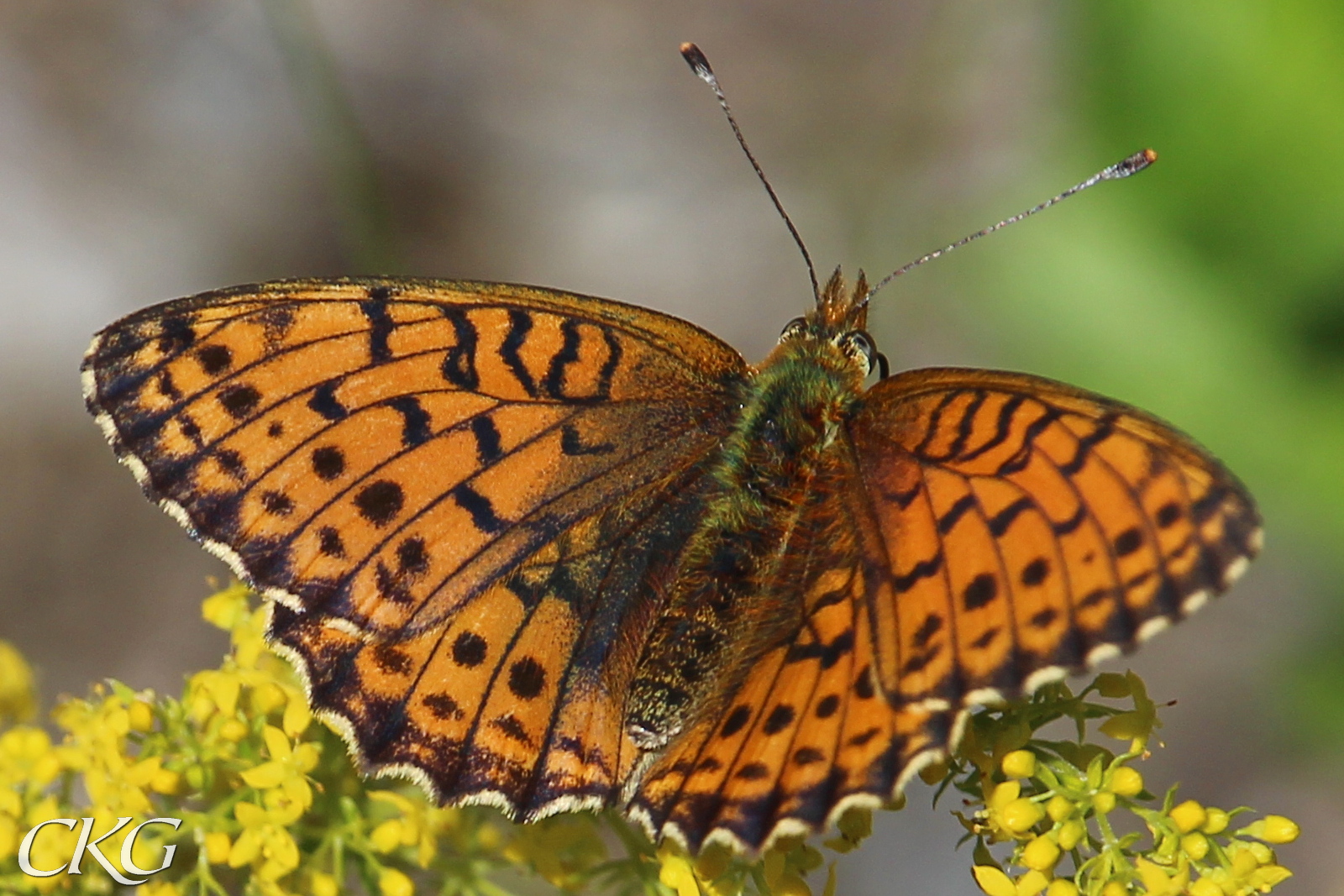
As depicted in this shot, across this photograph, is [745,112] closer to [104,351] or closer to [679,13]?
[679,13]

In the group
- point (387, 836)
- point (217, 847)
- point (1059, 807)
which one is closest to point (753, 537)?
point (1059, 807)

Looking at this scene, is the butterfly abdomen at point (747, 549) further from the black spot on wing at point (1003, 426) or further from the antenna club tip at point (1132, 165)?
the antenna club tip at point (1132, 165)

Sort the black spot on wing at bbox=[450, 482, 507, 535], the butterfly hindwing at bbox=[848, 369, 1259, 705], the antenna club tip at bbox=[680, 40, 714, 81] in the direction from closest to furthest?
1. the butterfly hindwing at bbox=[848, 369, 1259, 705]
2. the black spot on wing at bbox=[450, 482, 507, 535]
3. the antenna club tip at bbox=[680, 40, 714, 81]

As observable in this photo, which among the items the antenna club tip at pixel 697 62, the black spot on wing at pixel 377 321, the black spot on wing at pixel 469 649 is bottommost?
the black spot on wing at pixel 469 649

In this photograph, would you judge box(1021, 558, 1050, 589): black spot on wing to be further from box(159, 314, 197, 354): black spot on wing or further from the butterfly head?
box(159, 314, 197, 354): black spot on wing

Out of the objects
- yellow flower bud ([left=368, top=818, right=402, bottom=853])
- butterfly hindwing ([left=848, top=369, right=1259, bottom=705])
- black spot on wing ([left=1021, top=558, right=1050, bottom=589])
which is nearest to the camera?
butterfly hindwing ([left=848, top=369, right=1259, bottom=705])

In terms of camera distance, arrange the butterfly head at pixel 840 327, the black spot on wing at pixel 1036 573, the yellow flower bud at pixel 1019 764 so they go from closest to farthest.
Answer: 1. the black spot on wing at pixel 1036 573
2. the yellow flower bud at pixel 1019 764
3. the butterfly head at pixel 840 327

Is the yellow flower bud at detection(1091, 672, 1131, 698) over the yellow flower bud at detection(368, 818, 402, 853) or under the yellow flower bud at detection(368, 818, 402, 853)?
under

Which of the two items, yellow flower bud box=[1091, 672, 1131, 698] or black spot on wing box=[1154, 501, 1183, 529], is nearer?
black spot on wing box=[1154, 501, 1183, 529]

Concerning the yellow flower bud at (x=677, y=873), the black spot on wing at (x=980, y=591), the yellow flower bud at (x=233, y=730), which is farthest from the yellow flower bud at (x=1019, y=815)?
the yellow flower bud at (x=233, y=730)

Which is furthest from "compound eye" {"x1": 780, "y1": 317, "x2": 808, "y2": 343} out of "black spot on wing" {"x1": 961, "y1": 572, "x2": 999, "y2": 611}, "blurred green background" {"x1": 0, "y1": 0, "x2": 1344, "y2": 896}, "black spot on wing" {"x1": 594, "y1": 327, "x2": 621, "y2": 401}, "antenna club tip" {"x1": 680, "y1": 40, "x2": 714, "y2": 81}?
"blurred green background" {"x1": 0, "y1": 0, "x2": 1344, "y2": 896}
